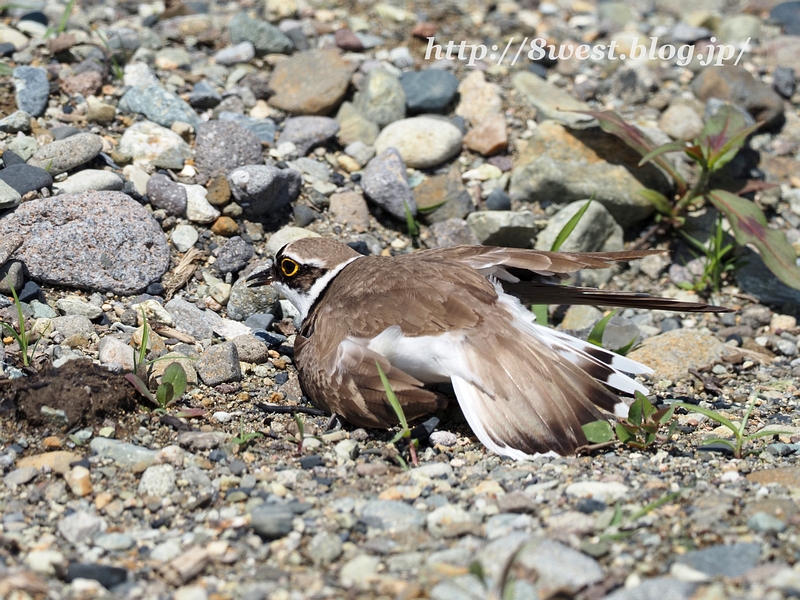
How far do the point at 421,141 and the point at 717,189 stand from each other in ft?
6.47

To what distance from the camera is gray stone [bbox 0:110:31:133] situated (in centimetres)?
501

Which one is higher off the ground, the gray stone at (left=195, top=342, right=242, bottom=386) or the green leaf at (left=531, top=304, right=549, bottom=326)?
the green leaf at (left=531, top=304, right=549, bottom=326)

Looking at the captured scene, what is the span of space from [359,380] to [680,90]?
4149mm

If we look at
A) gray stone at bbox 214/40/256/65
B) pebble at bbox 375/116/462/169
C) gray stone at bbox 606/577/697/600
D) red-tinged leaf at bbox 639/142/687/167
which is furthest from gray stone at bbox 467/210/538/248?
gray stone at bbox 606/577/697/600

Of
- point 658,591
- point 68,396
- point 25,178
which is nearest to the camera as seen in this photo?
point 658,591

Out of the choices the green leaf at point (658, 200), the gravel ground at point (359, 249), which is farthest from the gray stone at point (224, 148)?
the green leaf at point (658, 200)

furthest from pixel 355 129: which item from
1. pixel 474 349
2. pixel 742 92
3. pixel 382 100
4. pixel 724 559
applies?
pixel 724 559

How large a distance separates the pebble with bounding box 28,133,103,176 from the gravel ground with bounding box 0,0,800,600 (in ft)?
0.06

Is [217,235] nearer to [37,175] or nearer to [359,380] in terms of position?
[37,175]

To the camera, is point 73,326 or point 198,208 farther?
point 198,208

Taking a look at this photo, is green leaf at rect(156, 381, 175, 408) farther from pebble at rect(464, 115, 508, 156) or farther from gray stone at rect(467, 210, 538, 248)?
pebble at rect(464, 115, 508, 156)

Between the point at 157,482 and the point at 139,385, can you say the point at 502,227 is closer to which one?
the point at 139,385

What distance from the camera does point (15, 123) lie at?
5.02 meters

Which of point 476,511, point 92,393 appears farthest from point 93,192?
point 476,511
